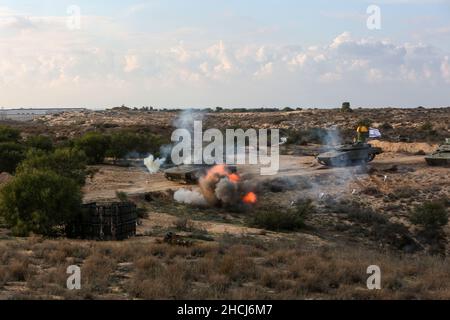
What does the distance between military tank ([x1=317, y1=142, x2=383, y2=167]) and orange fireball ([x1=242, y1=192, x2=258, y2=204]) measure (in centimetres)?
838

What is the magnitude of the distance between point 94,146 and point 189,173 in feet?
37.1

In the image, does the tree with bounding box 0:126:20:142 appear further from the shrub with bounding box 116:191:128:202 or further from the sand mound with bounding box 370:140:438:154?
the sand mound with bounding box 370:140:438:154

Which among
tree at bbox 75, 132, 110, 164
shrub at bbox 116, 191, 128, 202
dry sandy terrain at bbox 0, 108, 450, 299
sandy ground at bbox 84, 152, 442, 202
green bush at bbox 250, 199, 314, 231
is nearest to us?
dry sandy terrain at bbox 0, 108, 450, 299

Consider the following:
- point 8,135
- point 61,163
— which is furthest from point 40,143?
point 61,163

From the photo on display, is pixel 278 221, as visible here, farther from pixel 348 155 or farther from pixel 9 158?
pixel 9 158

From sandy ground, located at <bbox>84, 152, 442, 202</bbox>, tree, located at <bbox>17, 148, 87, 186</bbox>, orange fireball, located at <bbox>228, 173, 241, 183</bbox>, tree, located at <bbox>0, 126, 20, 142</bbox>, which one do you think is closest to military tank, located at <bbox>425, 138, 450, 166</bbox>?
sandy ground, located at <bbox>84, 152, 442, 202</bbox>

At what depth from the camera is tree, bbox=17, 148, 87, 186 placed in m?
23.7

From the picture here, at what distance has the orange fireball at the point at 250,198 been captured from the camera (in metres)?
27.4

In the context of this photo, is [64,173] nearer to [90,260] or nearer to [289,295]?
[90,260]

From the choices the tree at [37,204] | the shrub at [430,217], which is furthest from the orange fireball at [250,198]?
the tree at [37,204]

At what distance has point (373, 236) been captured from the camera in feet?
74.4

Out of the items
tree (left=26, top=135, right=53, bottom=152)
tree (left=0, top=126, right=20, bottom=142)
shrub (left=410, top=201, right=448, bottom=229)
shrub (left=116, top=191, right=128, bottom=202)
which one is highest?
tree (left=0, top=126, right=20, bottom=142)
